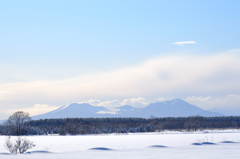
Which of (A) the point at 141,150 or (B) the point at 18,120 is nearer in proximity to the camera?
(A) the point at 141,150

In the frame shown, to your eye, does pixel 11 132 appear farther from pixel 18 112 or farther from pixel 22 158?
pixel 22 158

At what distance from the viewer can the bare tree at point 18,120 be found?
3172 inches

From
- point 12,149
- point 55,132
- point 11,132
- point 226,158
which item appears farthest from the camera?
point 55,132

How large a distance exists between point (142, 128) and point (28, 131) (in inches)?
1136

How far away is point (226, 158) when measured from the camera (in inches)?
616

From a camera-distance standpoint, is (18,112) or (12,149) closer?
(12,149)

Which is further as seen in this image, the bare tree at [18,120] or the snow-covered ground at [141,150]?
the bare tree at [18,120]

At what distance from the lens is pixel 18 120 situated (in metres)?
82.4

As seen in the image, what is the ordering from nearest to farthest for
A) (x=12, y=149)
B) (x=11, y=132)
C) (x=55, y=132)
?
(x=12, y=149) → (x=11, y=132) → (x=55, y=132)

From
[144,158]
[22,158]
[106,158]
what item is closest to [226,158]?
[144,158]

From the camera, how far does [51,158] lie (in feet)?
53.0

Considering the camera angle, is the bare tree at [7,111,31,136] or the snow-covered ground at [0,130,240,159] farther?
the bare tree at [7,111,31,136]

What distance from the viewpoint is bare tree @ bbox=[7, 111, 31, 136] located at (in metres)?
80.6

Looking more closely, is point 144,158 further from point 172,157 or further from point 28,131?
point 28,131
